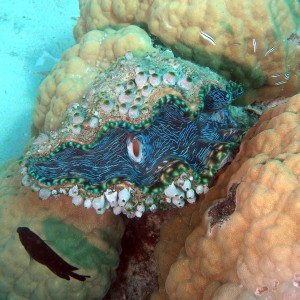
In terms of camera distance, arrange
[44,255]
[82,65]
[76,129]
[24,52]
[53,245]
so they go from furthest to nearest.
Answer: [24,52], [82,65], [53,245], [44,255], [76,129]

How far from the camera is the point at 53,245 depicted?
10.4 ft

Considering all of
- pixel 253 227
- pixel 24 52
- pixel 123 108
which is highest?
pixel 123 108

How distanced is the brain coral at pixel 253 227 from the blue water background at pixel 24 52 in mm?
4922

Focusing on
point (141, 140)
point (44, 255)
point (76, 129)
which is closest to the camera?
point (76, 129)

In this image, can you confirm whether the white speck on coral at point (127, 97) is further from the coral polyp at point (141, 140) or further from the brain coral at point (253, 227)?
the brain coral at point (253, 227)

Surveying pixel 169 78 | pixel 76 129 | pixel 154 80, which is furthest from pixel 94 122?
pixel 169 78

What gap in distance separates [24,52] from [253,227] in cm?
725

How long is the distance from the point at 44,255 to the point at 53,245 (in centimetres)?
18

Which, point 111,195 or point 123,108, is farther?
point 111,195

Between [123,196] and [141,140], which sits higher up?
[141,140]

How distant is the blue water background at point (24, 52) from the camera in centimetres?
656

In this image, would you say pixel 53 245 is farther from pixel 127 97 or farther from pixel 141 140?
pixel 127 97

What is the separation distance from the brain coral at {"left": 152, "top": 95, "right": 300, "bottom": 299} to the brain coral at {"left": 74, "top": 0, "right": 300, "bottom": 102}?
3.88 feet

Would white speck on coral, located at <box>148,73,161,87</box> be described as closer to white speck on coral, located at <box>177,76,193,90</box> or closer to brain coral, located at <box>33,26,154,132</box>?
white speck on coral, located at <box>177,76,193,90</box>
